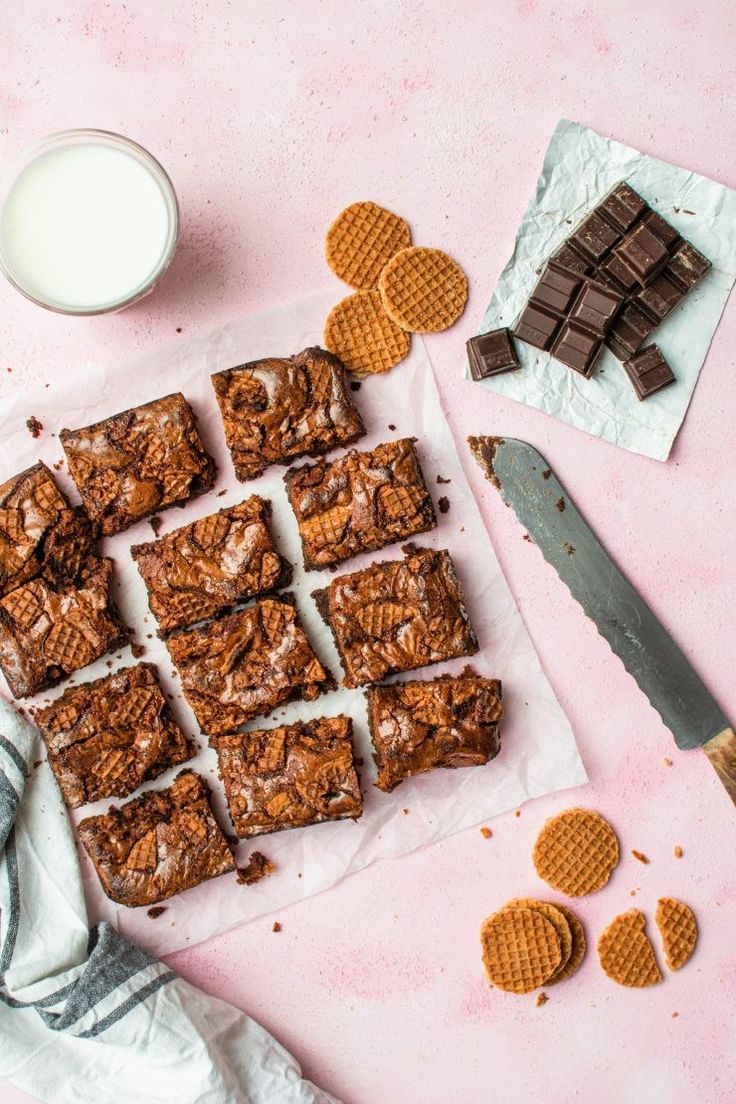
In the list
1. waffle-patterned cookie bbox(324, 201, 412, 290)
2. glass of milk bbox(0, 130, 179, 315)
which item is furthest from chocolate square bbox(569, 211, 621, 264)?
glass of milk bbox(0, 130, 179, 315)

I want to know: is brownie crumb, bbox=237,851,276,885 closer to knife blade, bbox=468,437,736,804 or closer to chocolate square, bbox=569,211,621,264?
knife blade, bbox=468,437,736,804

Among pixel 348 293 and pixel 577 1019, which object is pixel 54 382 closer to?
pixel 348 293

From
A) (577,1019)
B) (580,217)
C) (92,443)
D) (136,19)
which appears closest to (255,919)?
(577,1019)

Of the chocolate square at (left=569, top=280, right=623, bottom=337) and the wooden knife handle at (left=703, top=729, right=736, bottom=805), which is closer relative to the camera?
the chocolate square at (left=569, top=280, right=623, bottom=337)

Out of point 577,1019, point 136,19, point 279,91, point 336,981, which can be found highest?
point 136,19

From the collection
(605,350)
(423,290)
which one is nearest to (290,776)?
(423,290)

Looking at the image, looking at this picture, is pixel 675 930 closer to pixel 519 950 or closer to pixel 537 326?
pixel 519 950
